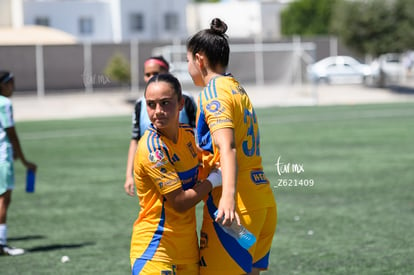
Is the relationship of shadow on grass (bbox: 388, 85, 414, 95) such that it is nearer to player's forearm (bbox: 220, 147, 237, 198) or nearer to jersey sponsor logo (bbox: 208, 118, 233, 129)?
jersey sponsor logo (bbox: 208, 118, 233, 129)

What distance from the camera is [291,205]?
Result: 10773 mm

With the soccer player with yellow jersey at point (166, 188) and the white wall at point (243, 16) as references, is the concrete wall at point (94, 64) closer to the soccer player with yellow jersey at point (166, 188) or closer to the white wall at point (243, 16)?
the soccer player with yellow jersey at point (166, 188)

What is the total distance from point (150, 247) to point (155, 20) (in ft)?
211

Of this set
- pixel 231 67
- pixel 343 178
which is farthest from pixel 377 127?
pixel 231 67

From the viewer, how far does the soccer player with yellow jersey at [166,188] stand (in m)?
4.32

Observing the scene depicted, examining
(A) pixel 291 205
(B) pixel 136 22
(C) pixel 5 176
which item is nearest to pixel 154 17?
(B) pixel 136 22

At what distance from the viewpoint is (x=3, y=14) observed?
6462cm

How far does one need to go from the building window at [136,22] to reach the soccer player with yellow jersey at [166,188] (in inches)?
2451

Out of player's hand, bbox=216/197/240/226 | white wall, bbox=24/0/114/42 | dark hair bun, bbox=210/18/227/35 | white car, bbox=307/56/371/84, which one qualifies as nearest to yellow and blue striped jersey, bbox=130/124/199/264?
player's hand, bbox=216/197/240/226

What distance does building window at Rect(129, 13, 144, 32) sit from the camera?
65.8 metres

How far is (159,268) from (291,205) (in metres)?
6.59

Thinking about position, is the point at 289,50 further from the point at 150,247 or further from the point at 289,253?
the point at 150,247

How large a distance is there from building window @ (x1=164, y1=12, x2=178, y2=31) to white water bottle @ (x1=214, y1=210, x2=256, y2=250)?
6501 cm

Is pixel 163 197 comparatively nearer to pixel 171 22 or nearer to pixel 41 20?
pixel 41 20
